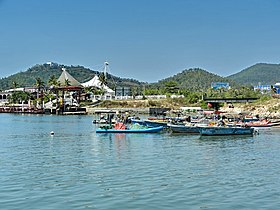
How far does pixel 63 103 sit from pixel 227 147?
247 feet

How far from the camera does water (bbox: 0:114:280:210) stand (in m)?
15.6

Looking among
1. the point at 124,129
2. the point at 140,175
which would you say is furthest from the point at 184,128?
the point at 140,175

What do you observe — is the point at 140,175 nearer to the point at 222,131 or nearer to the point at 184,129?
the point at 222,131

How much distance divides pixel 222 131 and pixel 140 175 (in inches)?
790

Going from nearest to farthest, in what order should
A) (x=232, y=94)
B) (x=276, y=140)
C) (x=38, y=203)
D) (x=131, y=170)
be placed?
(x=38, y=203) → (x=131, y=170) → (x=276, y=140) → (x=232, y=94)

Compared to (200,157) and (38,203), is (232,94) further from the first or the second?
(38,203)

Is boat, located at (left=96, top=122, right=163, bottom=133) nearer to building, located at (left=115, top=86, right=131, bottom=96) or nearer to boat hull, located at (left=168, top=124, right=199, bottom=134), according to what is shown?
boat hull, located at (left=168, top=124, right=199, bottom=134)

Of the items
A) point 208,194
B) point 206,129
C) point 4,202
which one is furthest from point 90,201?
point 206,129

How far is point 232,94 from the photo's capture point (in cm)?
12112

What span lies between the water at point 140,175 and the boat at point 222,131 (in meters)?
4.37

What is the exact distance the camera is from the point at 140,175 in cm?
1995

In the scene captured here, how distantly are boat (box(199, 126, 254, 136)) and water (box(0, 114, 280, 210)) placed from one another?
4366mm

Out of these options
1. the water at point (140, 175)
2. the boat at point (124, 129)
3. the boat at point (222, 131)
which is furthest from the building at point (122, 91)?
the water at point (140, 175)

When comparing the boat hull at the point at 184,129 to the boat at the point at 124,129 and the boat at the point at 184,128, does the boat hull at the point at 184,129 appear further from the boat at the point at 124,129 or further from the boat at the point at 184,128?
the boat at the point at 124,129
